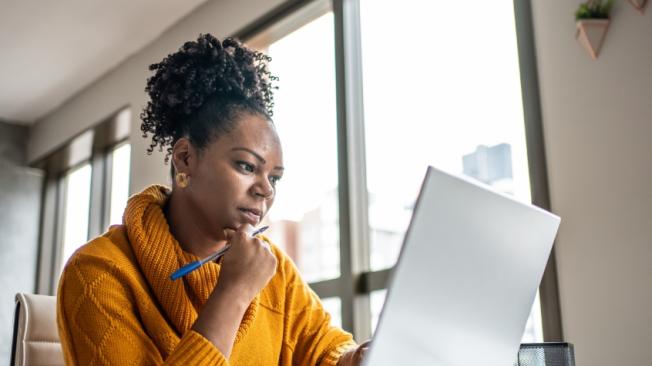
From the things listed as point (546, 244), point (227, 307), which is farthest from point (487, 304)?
point (227, 307)

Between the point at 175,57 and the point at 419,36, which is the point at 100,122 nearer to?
the point at 419,36

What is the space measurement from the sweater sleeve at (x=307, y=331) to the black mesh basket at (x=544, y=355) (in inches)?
12.6

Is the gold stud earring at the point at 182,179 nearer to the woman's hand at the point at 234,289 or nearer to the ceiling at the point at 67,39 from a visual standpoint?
the woman's hand at the point at 234,289

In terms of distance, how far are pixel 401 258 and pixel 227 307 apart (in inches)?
17.1

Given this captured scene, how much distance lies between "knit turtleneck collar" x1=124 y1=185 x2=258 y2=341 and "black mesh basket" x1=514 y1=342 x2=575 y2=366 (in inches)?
19.1

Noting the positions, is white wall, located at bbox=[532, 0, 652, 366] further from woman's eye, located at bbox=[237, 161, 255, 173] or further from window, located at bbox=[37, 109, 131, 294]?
window, located at bbox=[37, 109, 131, 294]

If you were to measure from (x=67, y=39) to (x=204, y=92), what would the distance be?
2.75m

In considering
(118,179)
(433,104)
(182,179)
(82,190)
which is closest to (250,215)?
(182,179)

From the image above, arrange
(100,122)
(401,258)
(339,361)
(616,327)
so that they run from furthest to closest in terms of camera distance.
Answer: (100,122) < (616,327) < (339,361) < (401,258)

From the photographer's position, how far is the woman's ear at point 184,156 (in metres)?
1.38

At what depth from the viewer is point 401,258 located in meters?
0.77

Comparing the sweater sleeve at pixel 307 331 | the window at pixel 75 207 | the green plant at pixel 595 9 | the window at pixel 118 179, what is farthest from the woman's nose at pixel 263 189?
the window at pixel 75 207

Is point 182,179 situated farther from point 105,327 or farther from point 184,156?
point 105,327

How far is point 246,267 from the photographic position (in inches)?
46.3
